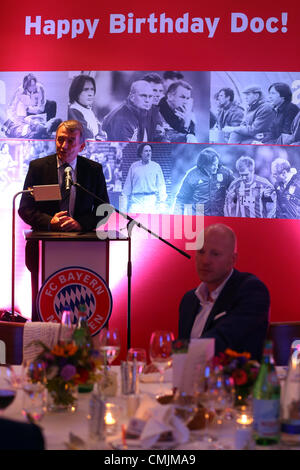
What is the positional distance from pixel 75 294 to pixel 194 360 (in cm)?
257

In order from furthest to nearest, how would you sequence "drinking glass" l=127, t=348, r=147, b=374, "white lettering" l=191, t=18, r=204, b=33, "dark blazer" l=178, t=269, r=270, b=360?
"white lettering" l=191, t=18, r=204, b=33
"dark blazer" l=178, t=269, r=270, b=360
"drinking glass" l=127, t=348, r=147, b=374

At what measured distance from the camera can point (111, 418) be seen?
2.34m

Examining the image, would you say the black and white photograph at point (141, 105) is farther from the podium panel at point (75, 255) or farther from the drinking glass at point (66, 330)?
the drinking glass at point (66, 330)

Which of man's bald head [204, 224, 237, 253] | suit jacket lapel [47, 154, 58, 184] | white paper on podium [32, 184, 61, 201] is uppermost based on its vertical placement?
suit jacket lapel [47, 154, 58, 184]

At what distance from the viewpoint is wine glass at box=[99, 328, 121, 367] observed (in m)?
2.97

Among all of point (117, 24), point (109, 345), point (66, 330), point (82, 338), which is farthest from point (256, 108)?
point (82, 338)

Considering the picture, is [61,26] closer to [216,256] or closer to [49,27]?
[49,27]

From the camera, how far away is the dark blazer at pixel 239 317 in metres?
3.23

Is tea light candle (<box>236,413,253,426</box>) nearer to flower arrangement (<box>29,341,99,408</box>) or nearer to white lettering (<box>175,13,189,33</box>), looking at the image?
flower arrangement (<box>29,341,99,408</box>)

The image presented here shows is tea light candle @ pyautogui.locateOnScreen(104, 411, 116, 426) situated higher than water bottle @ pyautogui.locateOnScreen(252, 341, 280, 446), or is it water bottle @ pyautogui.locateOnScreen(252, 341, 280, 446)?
water bottle @ pyautogui.locateOnScreen(252, 341, 280, 446)

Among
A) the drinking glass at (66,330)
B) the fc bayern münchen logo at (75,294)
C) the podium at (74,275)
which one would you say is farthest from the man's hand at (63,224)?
the drinking glass at (66,330)

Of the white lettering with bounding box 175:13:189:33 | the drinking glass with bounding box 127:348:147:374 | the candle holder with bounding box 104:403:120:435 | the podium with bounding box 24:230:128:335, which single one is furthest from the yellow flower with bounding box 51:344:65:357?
the white lettering with bounding box 175:13:189:33

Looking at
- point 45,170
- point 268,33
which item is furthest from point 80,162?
point 268,33

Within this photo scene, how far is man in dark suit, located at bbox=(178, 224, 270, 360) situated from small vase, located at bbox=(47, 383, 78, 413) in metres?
0.89
